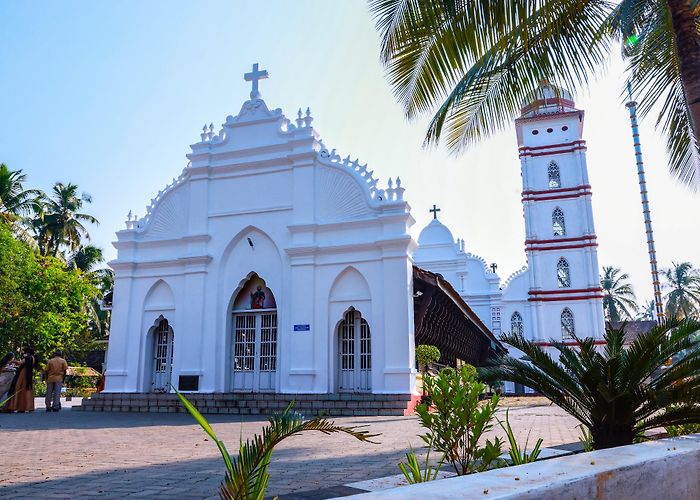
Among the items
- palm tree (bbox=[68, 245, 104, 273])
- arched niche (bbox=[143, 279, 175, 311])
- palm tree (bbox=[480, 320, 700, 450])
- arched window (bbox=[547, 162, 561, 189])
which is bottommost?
palm tree (bbox=[480, 320, 700, 450])

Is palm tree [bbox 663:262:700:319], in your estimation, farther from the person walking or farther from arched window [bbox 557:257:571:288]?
the person walking

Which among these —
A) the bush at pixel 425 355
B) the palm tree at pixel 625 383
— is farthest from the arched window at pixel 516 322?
the palm tree at pixel 625 383

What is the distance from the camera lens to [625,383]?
5.17 meters

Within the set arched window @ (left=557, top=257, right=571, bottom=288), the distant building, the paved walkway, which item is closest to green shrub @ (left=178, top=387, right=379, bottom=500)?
the paved walkway

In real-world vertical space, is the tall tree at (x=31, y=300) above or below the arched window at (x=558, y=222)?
below

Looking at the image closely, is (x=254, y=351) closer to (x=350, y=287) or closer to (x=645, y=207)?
(x=350, y=287)

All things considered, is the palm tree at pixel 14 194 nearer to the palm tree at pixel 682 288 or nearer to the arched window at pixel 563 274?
the arched window at pixel 563 274

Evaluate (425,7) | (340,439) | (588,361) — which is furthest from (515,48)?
(340,439)

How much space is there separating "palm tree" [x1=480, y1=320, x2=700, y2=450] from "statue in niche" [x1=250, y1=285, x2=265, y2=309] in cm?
1154

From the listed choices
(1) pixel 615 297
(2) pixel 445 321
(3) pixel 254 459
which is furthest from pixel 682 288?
(3) pixel 254 459

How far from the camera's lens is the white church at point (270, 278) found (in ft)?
50.0

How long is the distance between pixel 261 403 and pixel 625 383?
35.4 ft

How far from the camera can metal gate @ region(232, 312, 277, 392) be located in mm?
16156

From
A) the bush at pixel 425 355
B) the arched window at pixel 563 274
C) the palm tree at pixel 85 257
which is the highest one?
the palm tree at pixel 85 257
